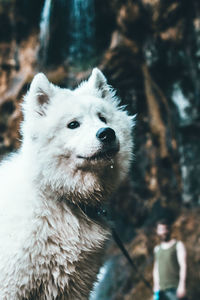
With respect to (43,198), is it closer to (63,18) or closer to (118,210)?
(118,210)

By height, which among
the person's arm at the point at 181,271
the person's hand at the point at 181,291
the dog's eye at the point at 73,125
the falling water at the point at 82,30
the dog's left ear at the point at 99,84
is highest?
the falling water at the point at 82,30

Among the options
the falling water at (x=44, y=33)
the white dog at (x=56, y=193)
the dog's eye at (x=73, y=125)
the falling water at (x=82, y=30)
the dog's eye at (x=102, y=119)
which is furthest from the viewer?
the falling water at (x=44, y=33)

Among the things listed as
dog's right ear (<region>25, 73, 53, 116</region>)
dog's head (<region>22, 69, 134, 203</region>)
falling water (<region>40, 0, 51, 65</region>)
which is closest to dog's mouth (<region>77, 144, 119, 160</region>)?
dog's head (<region>22, 69, 134, 203</region>)

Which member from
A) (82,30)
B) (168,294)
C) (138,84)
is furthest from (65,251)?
(82,30)

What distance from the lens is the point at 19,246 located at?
2.58 meters

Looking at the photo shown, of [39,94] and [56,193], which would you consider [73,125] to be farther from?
[56,193]

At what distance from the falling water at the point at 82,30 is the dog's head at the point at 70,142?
23.8 feet

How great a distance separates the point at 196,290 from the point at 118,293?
1925 millimetres

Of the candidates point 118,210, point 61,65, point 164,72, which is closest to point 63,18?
point 61,65

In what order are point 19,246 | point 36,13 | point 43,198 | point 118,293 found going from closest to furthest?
point 19,246 → point 43,198 → point 118,293 → point 36,13

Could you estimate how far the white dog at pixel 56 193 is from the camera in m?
2.61

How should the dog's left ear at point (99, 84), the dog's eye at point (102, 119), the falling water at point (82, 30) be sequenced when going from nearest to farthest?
the dog's eye at point (102, 119) → the dog's left ear at point (99, 84) → the falling water at point (82, 30)

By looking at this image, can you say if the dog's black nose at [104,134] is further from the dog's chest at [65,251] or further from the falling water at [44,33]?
the falling water at [44,33]

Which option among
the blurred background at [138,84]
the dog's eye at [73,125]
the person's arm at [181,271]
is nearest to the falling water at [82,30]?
the blurred background at [138,84]
